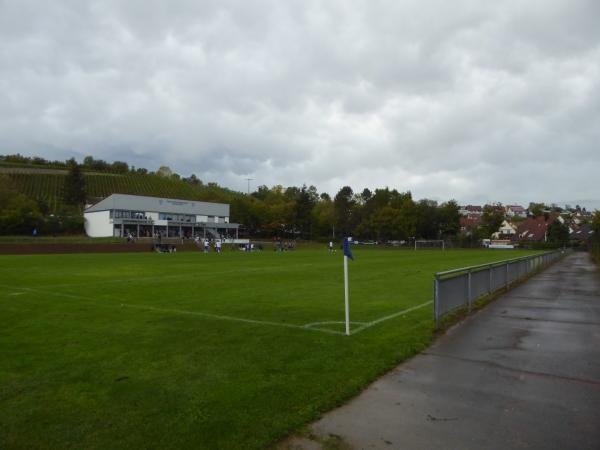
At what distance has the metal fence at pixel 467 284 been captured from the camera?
30.4 feet

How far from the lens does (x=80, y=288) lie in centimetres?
1622

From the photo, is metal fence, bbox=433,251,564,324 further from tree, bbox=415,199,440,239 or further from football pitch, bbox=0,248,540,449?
tree, bbox=415,199,440,239

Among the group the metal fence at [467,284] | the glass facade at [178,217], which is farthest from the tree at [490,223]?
the metal fence at [467,284]

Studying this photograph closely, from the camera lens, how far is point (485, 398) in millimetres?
5258

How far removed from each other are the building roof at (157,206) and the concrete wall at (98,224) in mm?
997

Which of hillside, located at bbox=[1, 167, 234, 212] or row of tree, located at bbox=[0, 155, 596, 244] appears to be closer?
row of tree, located at bbox=[0, 155, 596, 244]

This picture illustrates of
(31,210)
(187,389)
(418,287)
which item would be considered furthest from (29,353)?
(31,210)

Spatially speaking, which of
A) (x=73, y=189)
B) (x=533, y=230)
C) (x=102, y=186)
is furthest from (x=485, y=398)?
(x=102, y=186)

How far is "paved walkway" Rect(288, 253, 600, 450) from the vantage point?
13.7 ft

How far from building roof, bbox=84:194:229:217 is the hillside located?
29765 millimetres

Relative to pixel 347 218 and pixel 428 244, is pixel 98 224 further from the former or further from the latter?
pixel 428 244

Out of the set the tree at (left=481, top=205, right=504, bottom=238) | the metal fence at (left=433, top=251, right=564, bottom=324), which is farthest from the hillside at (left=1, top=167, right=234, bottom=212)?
the metal fence at (left=433, top=251, right=564, bottom=324)

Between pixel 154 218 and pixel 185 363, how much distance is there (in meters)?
87.3

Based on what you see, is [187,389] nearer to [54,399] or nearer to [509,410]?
[54,399]
